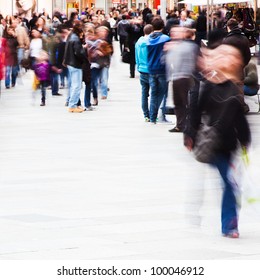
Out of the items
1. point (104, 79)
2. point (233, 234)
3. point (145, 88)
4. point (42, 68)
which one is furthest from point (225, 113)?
point (42, 68)

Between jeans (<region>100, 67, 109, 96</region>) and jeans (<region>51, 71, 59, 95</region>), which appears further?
jeans (<region>51, 71, 59, 95</region>)

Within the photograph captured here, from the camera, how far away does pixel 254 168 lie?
525 inches

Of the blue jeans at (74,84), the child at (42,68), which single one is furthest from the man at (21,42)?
the blue jeans at (74,84)

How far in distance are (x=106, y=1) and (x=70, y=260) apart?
8696cm

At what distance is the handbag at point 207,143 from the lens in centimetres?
888

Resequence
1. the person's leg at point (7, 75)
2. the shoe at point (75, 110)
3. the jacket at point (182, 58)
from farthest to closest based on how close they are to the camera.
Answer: the person's leg at point (7, 75) → the shoe at point (75, 110) → the jacket at point (182, 58)

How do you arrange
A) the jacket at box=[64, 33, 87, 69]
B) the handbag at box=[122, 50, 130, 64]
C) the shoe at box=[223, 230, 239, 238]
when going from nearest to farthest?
1. the shoe at box=[223, 230, 239, 238]
2. the jacket at box=[64, 33, 87, 69]
3. the handbag at box=[122, 50, 130, 64]

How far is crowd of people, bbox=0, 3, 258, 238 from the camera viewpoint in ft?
29.3

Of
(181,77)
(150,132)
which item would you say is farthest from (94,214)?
(150,132)

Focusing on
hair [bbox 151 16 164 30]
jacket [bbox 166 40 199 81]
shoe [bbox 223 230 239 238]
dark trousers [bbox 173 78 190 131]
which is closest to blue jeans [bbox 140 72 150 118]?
hair [bbox 151 16 164 30]

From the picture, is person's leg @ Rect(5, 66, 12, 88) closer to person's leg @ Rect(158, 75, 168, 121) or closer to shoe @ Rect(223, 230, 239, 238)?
person's leg @ Rect(158, 75, 168, 121)

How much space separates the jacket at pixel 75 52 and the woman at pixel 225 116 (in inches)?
496

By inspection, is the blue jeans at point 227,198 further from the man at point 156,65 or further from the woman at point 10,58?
the woman at point 10,58

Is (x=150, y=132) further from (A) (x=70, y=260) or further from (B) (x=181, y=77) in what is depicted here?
(A) (x=70, y=260)
